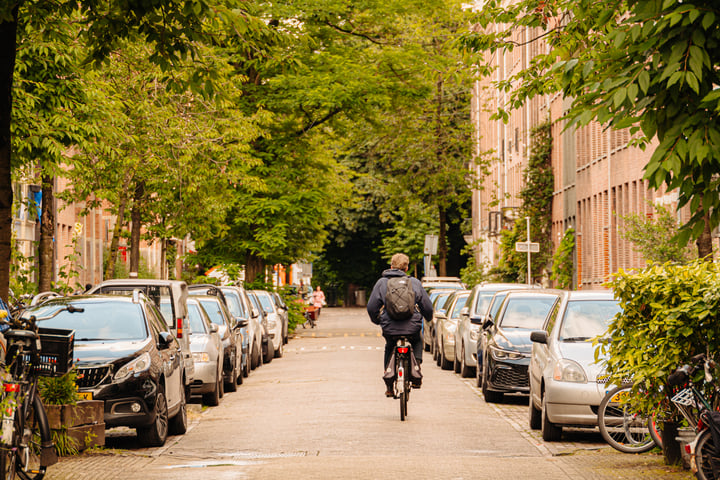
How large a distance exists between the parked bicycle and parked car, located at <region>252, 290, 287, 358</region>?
21.5 m

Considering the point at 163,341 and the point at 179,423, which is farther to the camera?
the point at 179,423

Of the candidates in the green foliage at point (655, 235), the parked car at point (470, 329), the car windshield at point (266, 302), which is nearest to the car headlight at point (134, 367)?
the parked car at point (470, 329)

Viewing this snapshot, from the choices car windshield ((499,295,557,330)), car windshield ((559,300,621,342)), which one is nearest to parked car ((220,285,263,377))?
car windshield ((499,295,557,330))

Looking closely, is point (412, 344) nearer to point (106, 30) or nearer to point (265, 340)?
point (106, 30)

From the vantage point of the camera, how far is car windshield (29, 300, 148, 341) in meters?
13.5

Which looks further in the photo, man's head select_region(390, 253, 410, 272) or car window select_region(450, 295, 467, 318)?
car window select_region(450, 295, 467, 318)

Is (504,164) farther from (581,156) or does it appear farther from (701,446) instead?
(701,446)

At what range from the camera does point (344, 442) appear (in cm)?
1334

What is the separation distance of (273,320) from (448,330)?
697 centimetres

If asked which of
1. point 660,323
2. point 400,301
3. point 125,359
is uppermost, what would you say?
point 400,301

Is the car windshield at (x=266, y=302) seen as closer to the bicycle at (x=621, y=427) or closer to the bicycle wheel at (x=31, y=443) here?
the bicycle at (x=621, y=427)

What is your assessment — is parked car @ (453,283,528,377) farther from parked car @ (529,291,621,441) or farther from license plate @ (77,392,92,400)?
license plate @ (77,392,92,400)

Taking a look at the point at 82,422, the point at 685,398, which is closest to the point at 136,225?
the point at 82,422

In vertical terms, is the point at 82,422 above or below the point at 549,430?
above
